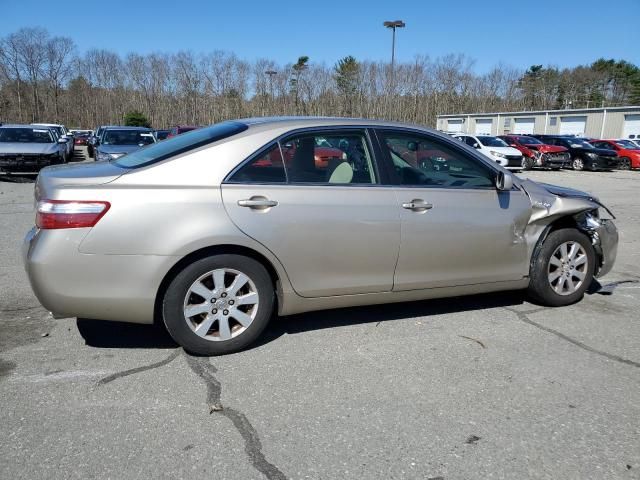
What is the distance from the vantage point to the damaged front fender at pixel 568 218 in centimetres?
455

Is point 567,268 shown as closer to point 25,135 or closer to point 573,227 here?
point 573,227

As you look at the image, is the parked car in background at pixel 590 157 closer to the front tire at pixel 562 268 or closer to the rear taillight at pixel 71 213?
the front tire at pixel 562 268

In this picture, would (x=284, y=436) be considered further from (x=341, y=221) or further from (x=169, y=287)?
(x=341, y=221)

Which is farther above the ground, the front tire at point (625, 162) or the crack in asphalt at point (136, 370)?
the front tire at point (625, 162)

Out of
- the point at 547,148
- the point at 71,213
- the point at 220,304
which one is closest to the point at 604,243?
the point at 220,304

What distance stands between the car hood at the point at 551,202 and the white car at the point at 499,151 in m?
18.2

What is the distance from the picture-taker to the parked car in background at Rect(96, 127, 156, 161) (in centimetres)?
1453

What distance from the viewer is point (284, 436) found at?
A: 2.74 meters

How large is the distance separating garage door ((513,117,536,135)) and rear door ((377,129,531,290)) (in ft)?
157

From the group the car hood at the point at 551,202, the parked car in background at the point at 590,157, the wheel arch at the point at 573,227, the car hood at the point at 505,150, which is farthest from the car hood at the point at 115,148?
the parked car in background at the point at 590,157

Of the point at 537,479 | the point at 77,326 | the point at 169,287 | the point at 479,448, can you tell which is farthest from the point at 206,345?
the point at 537,479

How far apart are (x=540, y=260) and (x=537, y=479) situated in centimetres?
254

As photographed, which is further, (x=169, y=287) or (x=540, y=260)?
(x=540, y=260)

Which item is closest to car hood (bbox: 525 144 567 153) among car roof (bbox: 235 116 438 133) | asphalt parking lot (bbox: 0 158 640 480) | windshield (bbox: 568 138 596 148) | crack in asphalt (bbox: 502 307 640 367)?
windshield (bbox: 568 138 596 148)
